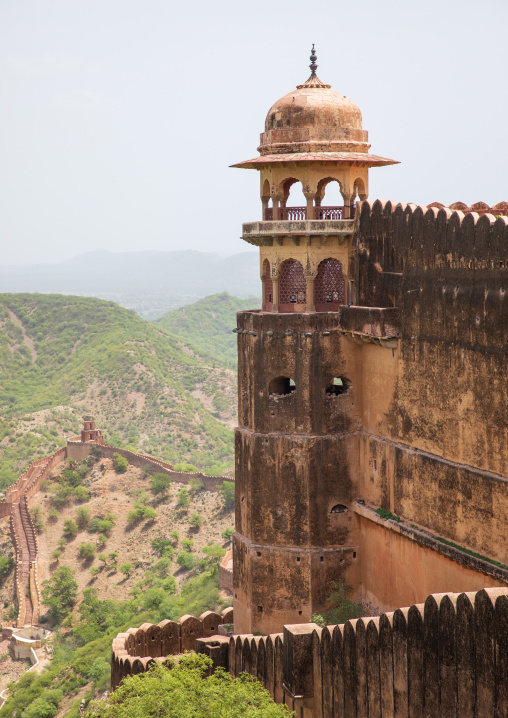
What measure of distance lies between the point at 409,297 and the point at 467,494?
120 inches

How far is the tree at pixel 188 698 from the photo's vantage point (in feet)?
40.7

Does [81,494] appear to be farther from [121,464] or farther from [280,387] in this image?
[280,387]

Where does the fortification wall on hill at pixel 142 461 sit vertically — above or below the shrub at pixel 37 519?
above

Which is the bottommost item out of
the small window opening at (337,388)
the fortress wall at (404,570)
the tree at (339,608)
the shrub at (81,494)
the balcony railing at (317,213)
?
the shrub at (81,494)

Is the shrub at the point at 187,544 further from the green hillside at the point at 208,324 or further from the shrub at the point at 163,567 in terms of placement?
the green hillside at the point at 208,324

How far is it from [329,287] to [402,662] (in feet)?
24.0

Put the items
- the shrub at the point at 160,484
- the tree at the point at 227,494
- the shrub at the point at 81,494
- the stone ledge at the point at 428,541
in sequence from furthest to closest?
the shrub at the point at 81,494 → the shrub at the point at 160,484 → the tree at the point at 227,494 → the stone ledge at the point at 428,541

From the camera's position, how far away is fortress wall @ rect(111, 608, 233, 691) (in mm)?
16719

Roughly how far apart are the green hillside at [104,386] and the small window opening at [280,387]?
3890 cm

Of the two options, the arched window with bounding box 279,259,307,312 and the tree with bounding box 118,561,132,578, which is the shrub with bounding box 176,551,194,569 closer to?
the tree with bounding box 118,561,132,578

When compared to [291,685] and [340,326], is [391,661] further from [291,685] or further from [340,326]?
[340,326]

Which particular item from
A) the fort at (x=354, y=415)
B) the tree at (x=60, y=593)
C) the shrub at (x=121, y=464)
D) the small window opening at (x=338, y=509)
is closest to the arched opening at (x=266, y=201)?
the fort at (x=354, y=415)

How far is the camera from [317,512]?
15.7m

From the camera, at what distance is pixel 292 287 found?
16172mm
